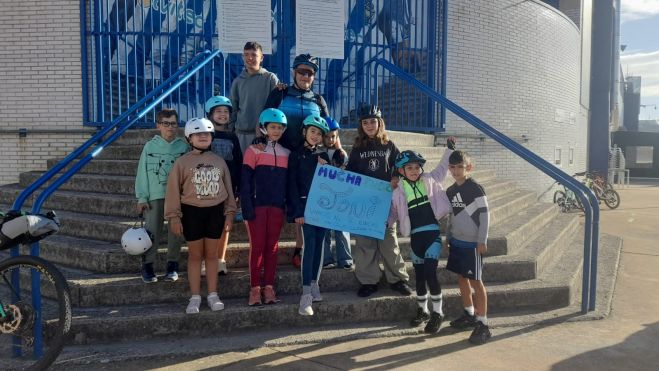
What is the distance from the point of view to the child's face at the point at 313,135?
402 cm

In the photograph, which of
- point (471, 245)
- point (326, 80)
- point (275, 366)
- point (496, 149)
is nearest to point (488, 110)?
point (496, 149)

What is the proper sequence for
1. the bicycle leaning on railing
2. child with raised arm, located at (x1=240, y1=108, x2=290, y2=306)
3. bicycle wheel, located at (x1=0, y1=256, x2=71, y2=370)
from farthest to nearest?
the bicycle leaning on railing < child with raised arm, located at (x1=240, y1=108, x2=290, y2=306) < bicycle wheel, located at (x1=0, y1=256, x2=71, y2=370)

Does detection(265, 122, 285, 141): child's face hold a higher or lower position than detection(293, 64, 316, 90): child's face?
lower

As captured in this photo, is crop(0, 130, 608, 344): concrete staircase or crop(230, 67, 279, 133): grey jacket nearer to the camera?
crop(0, 130, 608, 344): concrete staircase

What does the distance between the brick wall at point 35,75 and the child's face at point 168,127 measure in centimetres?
→ 423

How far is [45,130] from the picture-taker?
295 inches

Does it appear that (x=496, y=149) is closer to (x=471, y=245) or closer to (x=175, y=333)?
(x=471, y=245)

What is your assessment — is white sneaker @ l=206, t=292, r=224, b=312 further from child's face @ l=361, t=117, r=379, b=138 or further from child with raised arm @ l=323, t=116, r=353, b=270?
child's face @ l=361, t=117, r=379, b=138

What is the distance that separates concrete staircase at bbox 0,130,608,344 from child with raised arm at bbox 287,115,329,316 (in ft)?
0.78

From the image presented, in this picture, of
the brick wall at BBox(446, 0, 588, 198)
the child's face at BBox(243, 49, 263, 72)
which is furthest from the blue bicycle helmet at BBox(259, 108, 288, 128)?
the brick wall at BBox(446, 0, 588, 198)

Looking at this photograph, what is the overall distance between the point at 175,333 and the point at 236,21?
580 cm

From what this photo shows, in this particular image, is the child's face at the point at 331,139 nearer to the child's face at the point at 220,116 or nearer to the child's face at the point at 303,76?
the child's face at the point at 303,76

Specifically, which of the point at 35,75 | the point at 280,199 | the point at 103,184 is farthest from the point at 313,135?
the point at 35,75

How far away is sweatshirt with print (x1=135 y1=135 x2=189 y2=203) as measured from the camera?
4.02 m
